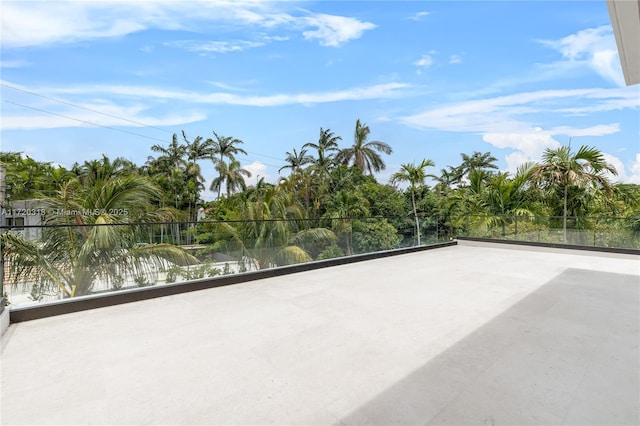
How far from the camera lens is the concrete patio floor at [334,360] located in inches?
62.7

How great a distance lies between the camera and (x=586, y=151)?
8.37m

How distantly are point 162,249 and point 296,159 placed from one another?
1787 cm

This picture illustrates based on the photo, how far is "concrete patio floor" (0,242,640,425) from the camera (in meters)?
1.59

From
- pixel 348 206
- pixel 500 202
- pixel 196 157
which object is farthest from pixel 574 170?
pixel 196 157

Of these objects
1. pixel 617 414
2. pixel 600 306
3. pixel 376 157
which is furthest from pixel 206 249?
pixel 376 157

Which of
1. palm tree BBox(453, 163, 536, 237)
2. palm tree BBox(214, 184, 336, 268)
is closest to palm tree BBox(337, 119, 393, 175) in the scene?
palm tree BBox(453, 163, 536, 237)

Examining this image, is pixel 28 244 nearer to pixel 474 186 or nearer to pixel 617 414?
pixel 617 414

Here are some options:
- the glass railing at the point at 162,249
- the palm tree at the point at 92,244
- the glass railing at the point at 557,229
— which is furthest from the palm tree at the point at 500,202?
the palm tree at the point at 92,244

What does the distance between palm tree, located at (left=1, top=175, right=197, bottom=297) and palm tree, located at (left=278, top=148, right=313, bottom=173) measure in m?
17.1

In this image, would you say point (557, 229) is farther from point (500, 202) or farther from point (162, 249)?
point (162, 249)

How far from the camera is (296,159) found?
70.0 ft

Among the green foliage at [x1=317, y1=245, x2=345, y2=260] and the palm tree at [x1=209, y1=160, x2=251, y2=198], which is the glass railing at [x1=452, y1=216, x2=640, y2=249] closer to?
the green foliage at [x1=317, y1=245, x2=345, y2=260]

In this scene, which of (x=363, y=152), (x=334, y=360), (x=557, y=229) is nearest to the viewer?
(x=334, y=360)

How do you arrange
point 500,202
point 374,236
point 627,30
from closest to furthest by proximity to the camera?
1. point 627,30
2. point 374,236
3. point 500,202
